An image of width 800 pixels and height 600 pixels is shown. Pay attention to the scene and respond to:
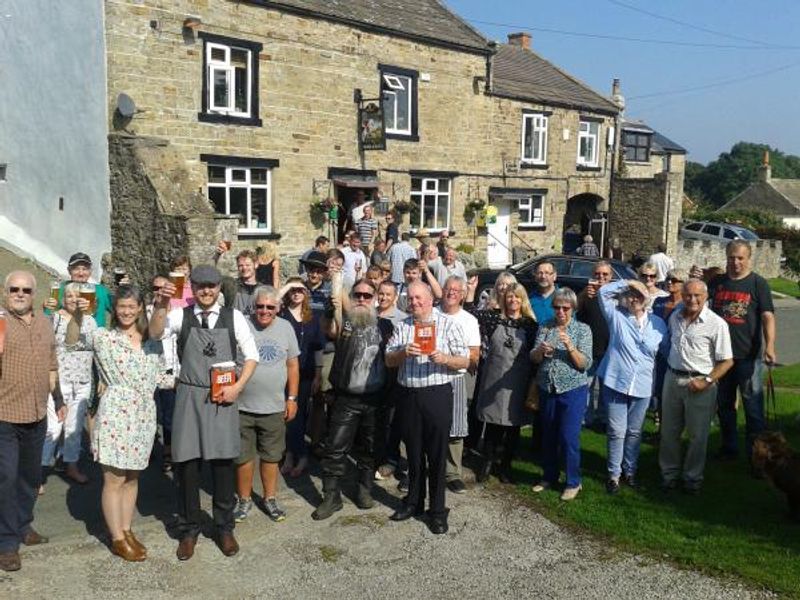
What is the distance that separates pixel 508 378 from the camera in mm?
6453

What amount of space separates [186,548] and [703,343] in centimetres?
438

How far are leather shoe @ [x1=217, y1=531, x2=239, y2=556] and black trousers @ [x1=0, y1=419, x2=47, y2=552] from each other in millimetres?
1307

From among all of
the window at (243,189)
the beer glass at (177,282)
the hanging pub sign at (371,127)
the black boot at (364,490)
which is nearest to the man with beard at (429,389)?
the black boot at (364,490)

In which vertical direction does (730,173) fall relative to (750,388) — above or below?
above

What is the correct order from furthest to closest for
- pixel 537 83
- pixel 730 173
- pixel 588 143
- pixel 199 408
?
pixel 730 173
pixel 588 143
pixel 537 83
pixel 199 408

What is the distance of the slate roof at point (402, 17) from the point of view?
17578 millimetres

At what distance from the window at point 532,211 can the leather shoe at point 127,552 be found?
66.6 feet

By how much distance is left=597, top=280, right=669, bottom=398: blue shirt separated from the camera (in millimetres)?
6250

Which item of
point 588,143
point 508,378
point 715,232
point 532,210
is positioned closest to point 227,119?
point 532,210

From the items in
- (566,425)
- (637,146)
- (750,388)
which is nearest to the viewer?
(566,425)

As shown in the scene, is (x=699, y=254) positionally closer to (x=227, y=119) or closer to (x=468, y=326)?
(x=227, y=119)

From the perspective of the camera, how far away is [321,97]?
1797 cm

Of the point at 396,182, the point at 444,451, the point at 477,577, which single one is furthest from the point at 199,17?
the point at 477,577

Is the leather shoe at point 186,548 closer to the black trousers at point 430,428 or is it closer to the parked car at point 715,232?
the black trousers at point 430,428
